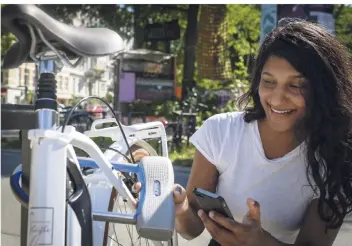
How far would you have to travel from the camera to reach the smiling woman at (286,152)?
1469mm

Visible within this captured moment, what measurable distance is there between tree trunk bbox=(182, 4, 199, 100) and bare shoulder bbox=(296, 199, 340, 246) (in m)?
9.66

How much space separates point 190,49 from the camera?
1165cm

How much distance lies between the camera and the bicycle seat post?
3.13 feet

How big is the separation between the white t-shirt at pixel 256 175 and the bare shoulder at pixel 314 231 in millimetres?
49

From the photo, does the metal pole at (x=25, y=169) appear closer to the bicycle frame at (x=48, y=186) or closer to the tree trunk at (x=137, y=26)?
the bicycle frame at (x=48, y=186)

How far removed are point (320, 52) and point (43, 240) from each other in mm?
1003

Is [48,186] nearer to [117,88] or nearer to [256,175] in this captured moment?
[256,175]

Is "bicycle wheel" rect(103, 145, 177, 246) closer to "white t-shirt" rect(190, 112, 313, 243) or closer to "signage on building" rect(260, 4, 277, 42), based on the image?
"white t-shirt" rect(190, 112, 313, 243)

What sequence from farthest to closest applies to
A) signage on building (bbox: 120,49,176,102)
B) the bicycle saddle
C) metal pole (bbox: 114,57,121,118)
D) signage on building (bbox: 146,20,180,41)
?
signage on building (bbox: 146,20,180,41), signage on building (bbox: 120,49,176,102), metal pole (bbox: 114,57,121,118), the bicycle saddle

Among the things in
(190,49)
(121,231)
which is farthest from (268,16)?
(121,231)

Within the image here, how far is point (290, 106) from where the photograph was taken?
58.9 inches

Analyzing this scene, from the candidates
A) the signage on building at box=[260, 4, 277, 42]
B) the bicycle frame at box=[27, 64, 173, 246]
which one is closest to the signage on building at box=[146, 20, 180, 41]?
the signage on building at box=[260, 4, 277, 42]

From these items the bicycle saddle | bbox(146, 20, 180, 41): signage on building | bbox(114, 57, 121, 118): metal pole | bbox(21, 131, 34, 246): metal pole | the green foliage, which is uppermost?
the green foliage

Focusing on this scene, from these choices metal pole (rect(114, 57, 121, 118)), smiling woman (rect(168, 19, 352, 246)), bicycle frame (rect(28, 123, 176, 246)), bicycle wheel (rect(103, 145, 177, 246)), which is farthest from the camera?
metal pole (rect(114, 57, 121, 118))
